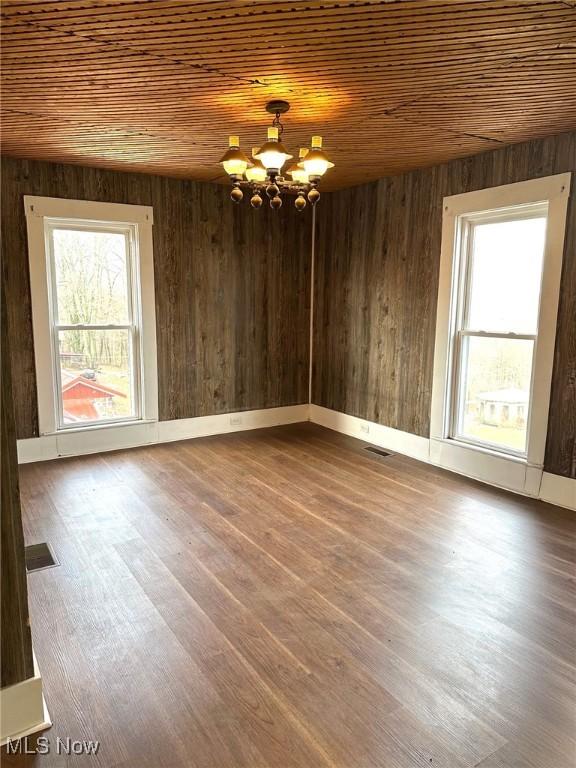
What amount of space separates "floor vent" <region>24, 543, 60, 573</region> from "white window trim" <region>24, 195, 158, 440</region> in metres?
1.77

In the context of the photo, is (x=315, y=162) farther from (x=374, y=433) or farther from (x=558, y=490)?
(x=374, y=433)

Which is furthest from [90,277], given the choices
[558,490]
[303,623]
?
[558,490]

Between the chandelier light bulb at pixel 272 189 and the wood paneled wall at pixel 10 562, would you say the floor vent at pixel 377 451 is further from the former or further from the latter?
the wood paneled wall at pixel 10 562

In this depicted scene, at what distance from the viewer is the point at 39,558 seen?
9.34ft

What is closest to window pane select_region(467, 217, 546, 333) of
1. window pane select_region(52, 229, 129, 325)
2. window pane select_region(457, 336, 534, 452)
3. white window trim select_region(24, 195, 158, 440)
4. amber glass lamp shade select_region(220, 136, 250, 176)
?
window pane select_region(457, 336, 534, 452)

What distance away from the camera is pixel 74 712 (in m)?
1.77

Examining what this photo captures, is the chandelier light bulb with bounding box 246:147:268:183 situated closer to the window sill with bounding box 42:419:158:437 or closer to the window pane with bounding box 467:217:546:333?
the window pane with bounding box 467:217:546:333

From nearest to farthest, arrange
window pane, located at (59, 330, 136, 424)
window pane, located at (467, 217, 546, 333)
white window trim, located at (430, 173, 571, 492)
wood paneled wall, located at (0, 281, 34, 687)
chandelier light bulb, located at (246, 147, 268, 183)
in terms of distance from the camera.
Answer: wood paneled wall, located at (0, 281, 34, 687)
chandelier light bulb, located at (246, 147, 268, 183)
white window trim, located at (430, 173, 571, 492)
window pane, located at (467, 217, 546, 333)
window pane, located at (59, 330, 136, 424)

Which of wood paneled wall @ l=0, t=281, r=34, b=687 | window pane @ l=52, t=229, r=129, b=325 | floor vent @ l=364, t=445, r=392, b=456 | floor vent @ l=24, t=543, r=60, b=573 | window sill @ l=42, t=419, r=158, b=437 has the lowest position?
floor vent @ l=24, t=543, r=60, b=573

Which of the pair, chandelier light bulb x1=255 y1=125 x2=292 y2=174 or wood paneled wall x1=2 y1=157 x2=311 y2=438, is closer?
chandelier light bulb x1=255 y1=125 x2=292 y2=174

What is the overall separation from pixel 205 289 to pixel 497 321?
9.25 ft

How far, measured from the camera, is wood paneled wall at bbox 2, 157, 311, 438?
4316mm

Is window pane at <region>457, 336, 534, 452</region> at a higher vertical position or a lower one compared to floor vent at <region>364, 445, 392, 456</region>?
higher

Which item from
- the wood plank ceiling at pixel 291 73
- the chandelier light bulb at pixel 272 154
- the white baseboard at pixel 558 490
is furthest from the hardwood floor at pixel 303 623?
the wood plank ceiling at pixel 291 73
